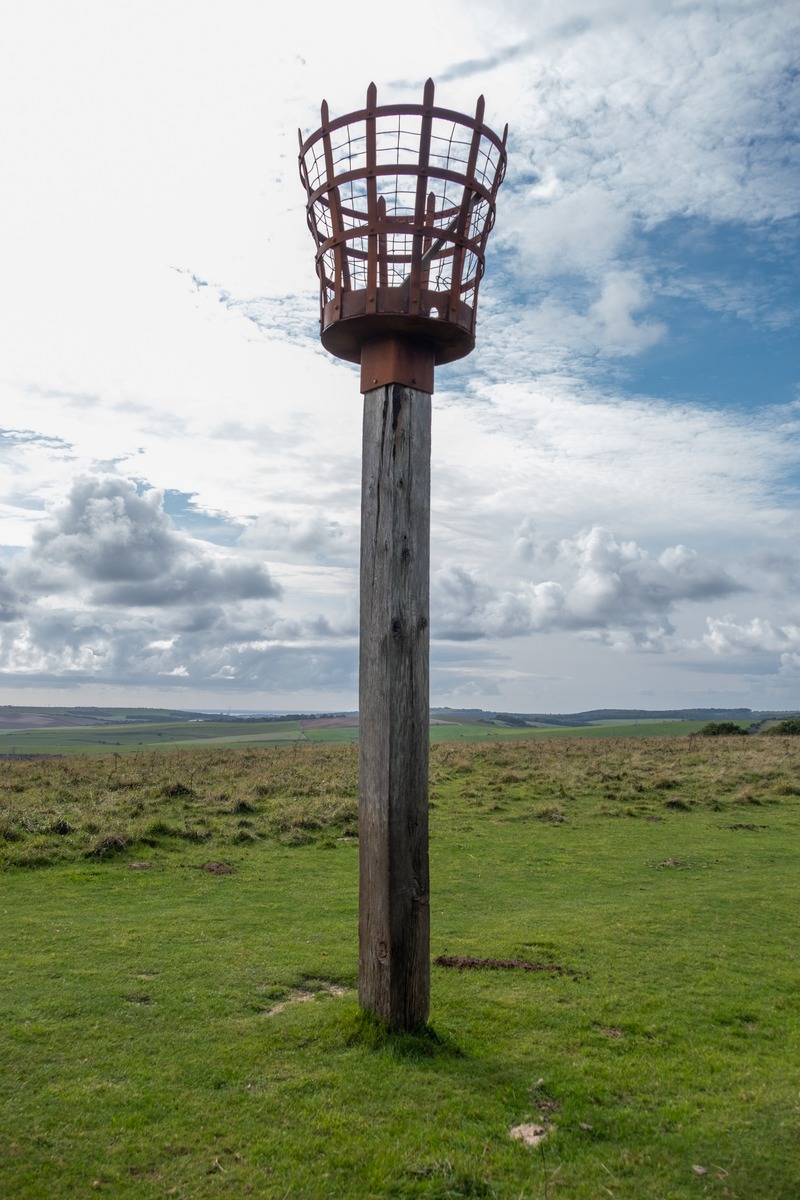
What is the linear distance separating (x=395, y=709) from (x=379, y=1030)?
2.57m

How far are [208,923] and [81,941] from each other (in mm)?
1727

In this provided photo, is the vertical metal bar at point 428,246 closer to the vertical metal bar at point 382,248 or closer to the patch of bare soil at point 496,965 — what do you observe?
the vertical metal bar at point 382,248

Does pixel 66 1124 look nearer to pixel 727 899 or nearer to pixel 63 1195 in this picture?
pixel 63 1195

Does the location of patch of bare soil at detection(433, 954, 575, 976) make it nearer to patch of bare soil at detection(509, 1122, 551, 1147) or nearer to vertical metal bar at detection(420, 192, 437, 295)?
patch of bare soil at detection(509, 1122, 551, 1147)

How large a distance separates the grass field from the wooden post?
59 centimetres

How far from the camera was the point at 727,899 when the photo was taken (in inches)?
503

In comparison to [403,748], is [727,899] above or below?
below

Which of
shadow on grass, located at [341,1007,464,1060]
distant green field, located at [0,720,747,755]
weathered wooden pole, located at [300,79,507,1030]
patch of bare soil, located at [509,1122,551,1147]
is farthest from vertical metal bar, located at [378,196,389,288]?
distant green field, located at [0,720,747,755]

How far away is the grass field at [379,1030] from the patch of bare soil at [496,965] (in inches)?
3.9

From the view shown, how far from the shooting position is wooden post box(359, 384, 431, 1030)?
6555mm

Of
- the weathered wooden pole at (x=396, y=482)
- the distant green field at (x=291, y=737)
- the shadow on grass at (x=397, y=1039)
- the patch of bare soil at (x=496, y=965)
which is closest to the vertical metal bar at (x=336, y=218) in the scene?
the weathered wooden pole at (x=396, y=482)

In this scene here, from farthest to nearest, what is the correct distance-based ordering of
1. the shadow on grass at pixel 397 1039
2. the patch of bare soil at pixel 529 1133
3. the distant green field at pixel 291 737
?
1. the distant green field at pixel 291 737
2. the shadow on grass at pixel 397 1039
3. the patch of bare soil at pixel 529 1133

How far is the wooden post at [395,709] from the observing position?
21.5ft

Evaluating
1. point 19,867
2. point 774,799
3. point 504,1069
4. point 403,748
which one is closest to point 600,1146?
point 504,1069
